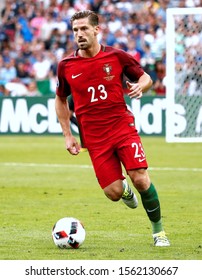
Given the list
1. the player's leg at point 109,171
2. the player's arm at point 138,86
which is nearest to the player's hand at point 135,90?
the player's arm at point 138,86

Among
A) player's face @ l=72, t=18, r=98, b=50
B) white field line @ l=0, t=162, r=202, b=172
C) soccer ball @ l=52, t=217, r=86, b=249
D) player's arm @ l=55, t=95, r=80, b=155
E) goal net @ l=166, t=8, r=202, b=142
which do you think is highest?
player's face @ l=72, t=18, r=98, b=50

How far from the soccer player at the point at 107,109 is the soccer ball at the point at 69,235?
599mm

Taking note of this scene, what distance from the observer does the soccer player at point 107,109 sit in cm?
944

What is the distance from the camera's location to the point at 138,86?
30.3ft

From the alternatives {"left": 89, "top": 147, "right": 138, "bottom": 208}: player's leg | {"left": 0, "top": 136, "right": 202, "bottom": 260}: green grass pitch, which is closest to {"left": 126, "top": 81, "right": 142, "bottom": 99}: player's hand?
{"left": 89, "top": 147, "right": 138, "bottom": 208}: player's leg

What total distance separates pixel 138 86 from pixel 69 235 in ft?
5.58

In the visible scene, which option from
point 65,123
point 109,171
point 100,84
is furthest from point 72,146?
point 100,84

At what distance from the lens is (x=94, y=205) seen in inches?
522

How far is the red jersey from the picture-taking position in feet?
31.3

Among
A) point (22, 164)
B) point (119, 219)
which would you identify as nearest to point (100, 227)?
point (119, 219)

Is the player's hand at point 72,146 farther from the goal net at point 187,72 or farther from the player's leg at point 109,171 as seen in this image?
the goal net at point 187,72

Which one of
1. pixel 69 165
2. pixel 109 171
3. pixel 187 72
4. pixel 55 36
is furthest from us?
pixel 55 36

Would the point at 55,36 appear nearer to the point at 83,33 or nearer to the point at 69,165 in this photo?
the point at 69,165

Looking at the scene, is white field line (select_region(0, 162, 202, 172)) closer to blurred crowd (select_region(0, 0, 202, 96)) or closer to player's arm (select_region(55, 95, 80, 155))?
blurred crowd (select_region(0, 0, 202, 96))
